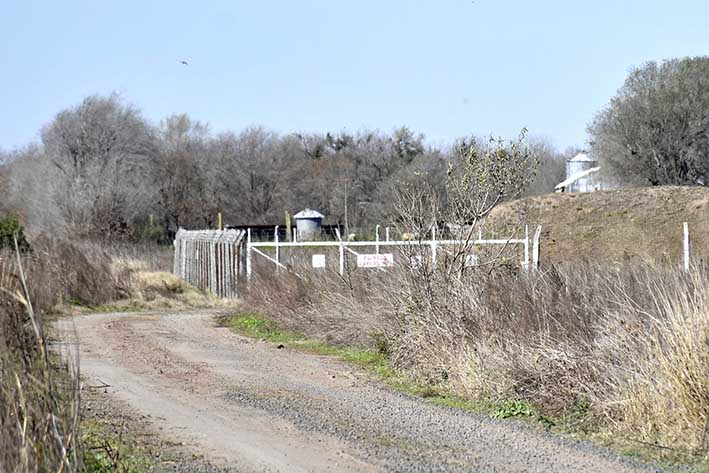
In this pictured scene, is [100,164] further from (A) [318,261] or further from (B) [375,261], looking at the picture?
(B) [375,261]

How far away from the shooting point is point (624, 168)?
52.1 metres

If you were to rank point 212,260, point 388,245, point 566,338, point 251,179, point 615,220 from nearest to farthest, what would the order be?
point 566,338, point 388,245, point 615,220, point 212,260, point 251,179

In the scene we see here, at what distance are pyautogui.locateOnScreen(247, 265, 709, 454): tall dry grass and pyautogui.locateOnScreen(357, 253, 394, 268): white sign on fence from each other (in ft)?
2.99

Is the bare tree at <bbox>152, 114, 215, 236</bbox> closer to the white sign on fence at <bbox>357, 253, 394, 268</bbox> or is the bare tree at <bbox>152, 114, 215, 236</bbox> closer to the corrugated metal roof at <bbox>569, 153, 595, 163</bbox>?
the corrugated metal roof at <bbox>569, 153, 595, 163</bbox>

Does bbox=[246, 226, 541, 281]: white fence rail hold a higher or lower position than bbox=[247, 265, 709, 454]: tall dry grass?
higher

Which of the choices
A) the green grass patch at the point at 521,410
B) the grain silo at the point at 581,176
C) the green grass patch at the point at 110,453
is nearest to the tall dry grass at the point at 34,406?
the green grass patch at the point at 110,453

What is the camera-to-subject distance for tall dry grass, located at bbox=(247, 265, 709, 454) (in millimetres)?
9477

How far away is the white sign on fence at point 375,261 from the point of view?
60.4ft

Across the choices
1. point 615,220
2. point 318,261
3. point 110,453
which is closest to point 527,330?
point 110,453

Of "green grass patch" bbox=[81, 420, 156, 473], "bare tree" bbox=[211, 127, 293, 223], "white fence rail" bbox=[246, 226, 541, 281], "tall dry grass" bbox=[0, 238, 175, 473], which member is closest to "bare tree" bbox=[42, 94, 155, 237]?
"bare tree" bbox=[211, 127, 293, 223]

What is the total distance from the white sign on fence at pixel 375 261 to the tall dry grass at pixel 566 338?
0.91m

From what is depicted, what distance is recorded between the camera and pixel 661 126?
5066cm

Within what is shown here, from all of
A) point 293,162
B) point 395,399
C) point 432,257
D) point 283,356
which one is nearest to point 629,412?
point 395,399

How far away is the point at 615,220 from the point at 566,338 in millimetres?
17924
